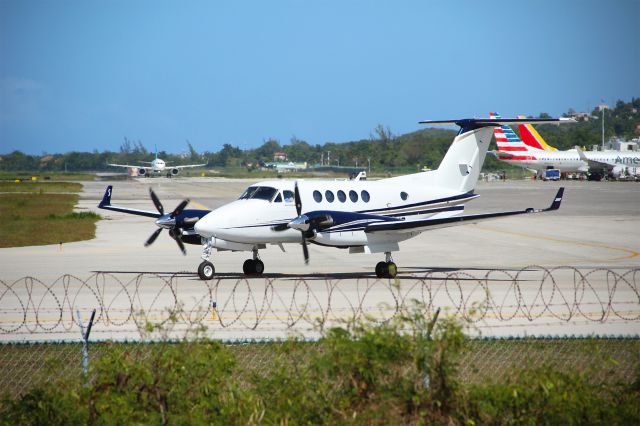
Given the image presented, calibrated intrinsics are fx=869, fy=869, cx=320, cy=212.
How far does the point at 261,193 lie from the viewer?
26.3 m

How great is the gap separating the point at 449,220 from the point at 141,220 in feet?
103

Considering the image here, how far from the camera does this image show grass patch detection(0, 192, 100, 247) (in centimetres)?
4109

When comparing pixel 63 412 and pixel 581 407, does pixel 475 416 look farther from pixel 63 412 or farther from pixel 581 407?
pixel 63 412

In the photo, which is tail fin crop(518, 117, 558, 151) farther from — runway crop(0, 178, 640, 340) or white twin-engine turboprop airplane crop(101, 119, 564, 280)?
white twin-engine turboprop airplane crop(101, 119, 564, 280)

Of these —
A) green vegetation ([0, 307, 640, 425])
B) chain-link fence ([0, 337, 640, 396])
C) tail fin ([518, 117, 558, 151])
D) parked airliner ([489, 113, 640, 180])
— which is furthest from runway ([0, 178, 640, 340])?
tail fin ([518, 117, 558, 151])

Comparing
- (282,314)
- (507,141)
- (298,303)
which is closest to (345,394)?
(282,314)

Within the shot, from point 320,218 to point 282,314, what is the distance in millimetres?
5657

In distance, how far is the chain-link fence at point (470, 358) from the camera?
47.4ft

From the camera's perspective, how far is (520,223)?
49.8m

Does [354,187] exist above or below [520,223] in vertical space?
above

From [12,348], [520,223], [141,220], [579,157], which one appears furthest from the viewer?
[579,157]

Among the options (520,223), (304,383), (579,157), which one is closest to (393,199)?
(304,383)

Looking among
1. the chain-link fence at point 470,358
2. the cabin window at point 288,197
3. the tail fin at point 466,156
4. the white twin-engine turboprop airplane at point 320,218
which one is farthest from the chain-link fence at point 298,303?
the tail fin at point 466,156

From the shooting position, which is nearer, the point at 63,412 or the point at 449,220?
the point at 63,412
